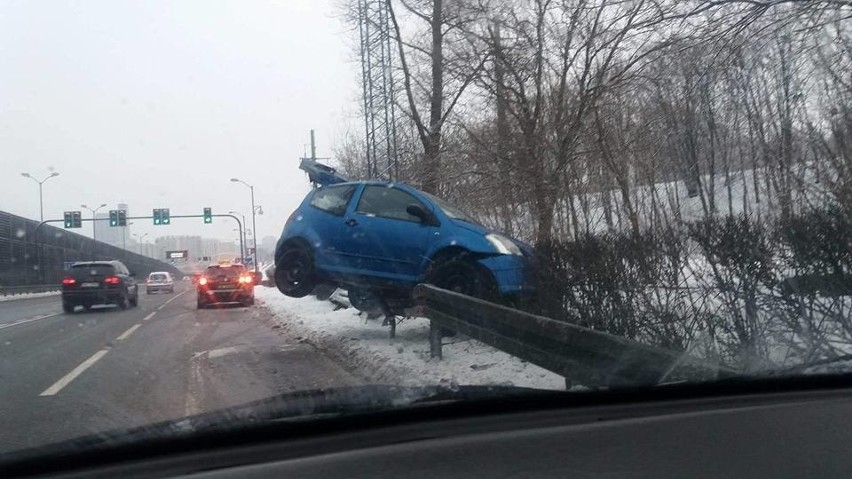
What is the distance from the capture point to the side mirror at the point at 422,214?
33.1ft

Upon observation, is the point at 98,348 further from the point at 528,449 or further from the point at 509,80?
the point at 528,449

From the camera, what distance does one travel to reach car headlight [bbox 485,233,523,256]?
979 cm

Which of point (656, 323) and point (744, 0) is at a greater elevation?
point (744, 0)

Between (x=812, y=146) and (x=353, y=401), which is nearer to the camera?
(x=353, y=401)

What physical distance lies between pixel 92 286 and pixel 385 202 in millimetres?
16350

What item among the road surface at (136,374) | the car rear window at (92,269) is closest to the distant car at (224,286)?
the car rear window at (92,269)

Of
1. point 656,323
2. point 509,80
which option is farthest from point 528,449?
point 509,80

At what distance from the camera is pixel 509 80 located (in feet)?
50.9

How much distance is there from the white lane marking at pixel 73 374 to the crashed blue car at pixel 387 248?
111 inches

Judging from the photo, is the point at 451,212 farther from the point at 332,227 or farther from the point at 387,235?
the point at 332,227

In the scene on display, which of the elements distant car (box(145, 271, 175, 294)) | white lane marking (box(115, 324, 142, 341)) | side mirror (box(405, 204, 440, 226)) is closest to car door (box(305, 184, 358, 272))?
side mirror (box(405, 204, 440, 226))

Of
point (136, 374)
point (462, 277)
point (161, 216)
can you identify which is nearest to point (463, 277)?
point (462, 277)

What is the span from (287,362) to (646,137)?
988 cm

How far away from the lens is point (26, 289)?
4206cm
